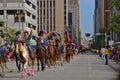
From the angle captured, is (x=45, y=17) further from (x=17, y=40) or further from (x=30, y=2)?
(x=17, y=40)

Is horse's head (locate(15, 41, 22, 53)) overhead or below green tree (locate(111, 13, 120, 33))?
below

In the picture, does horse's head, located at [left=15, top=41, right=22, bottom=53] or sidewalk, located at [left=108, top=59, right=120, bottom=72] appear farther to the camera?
horse's head, located at [left=15, top=41, right=22, bottom=53]

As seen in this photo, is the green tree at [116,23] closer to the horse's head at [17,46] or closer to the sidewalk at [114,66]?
the sidewalk at [114,66]

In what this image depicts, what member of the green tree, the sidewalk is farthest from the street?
the green tree

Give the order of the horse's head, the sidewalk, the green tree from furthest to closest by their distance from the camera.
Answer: the green tree → the horse's head → the sidewalk

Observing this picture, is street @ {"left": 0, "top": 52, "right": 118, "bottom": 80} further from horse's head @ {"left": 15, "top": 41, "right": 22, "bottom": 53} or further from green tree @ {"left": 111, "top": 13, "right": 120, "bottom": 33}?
green tree @ {"left": 111, "top": 13, "right": 120, "bottom": 33}

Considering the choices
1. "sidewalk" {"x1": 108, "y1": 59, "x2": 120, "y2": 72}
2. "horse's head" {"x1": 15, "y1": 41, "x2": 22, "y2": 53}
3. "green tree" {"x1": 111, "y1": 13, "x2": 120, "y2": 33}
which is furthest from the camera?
"green tree" {"x1": 111, "y1": 13, "x2": 120, "y2": 33}

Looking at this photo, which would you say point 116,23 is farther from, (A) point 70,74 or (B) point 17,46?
(B) point 17,46

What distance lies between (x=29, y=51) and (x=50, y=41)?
876 cm

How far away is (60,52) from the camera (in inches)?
1542

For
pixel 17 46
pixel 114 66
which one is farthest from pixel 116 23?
pixel 17 46

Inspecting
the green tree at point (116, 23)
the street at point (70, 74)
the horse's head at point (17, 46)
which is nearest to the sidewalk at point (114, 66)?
the street at point (70, 74)

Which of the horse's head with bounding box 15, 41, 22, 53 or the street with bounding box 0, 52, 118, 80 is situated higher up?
the horse's head with bounding box 15, 41, 22, 53

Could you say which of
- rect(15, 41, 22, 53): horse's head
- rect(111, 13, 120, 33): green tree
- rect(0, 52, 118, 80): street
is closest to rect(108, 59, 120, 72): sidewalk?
rect(0, 52, 118, 80): street
